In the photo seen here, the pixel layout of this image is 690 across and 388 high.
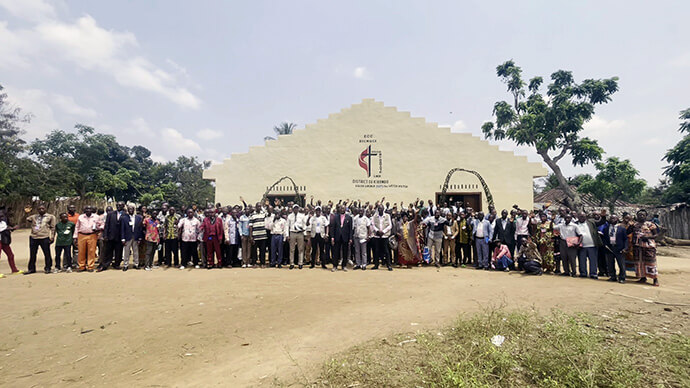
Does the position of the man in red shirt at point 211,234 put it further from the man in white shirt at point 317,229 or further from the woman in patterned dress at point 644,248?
the woman in patterned dress at point 644,248

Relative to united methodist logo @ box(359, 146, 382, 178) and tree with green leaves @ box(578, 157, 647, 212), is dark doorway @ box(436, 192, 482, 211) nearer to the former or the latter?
united methodist logo @ box(359, 146, 382, 178)

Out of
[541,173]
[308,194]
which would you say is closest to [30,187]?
[308,194]

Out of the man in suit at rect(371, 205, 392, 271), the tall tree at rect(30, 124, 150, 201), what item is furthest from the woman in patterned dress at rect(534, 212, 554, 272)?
the tall tree at rect(30, 124, 150, 201)

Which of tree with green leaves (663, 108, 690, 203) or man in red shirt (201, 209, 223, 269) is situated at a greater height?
tree with green leaves (663, 108, 690, 203)

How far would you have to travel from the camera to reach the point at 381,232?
926cm

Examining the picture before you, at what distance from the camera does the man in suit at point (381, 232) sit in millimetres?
9273

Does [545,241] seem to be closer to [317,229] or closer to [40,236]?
[317,229]

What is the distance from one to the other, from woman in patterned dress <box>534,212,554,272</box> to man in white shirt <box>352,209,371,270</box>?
173 inches

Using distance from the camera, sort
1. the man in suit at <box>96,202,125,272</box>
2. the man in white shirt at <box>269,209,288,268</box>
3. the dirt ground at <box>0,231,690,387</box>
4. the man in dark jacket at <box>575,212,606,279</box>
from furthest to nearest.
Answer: the man in white shirt at <box>269,209,288,268</box>, the man in suit at <box>96,202,125,272</box>, the man in dark jacket at <box>575,212,606,279</box>, the dirt ground at <box>0,231,690,387</box>

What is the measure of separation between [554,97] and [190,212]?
65.5ft

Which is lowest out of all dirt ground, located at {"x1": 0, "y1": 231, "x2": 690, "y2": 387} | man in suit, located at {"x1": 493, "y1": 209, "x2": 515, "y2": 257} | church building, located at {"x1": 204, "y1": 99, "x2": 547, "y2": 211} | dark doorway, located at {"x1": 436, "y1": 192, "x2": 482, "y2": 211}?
dirt ground, located at {"x1": 0, "y1": 231, "x2": 690, "y2": 387}

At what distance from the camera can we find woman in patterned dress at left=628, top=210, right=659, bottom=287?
7344mm

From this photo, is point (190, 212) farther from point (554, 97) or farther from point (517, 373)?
point (554, 97)

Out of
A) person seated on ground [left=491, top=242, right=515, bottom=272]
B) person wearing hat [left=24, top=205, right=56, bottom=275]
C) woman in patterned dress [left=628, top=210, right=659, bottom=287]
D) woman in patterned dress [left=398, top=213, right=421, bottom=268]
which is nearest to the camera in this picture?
woman in patterned dress [left=628, top=210, right=659, bottom=287]
